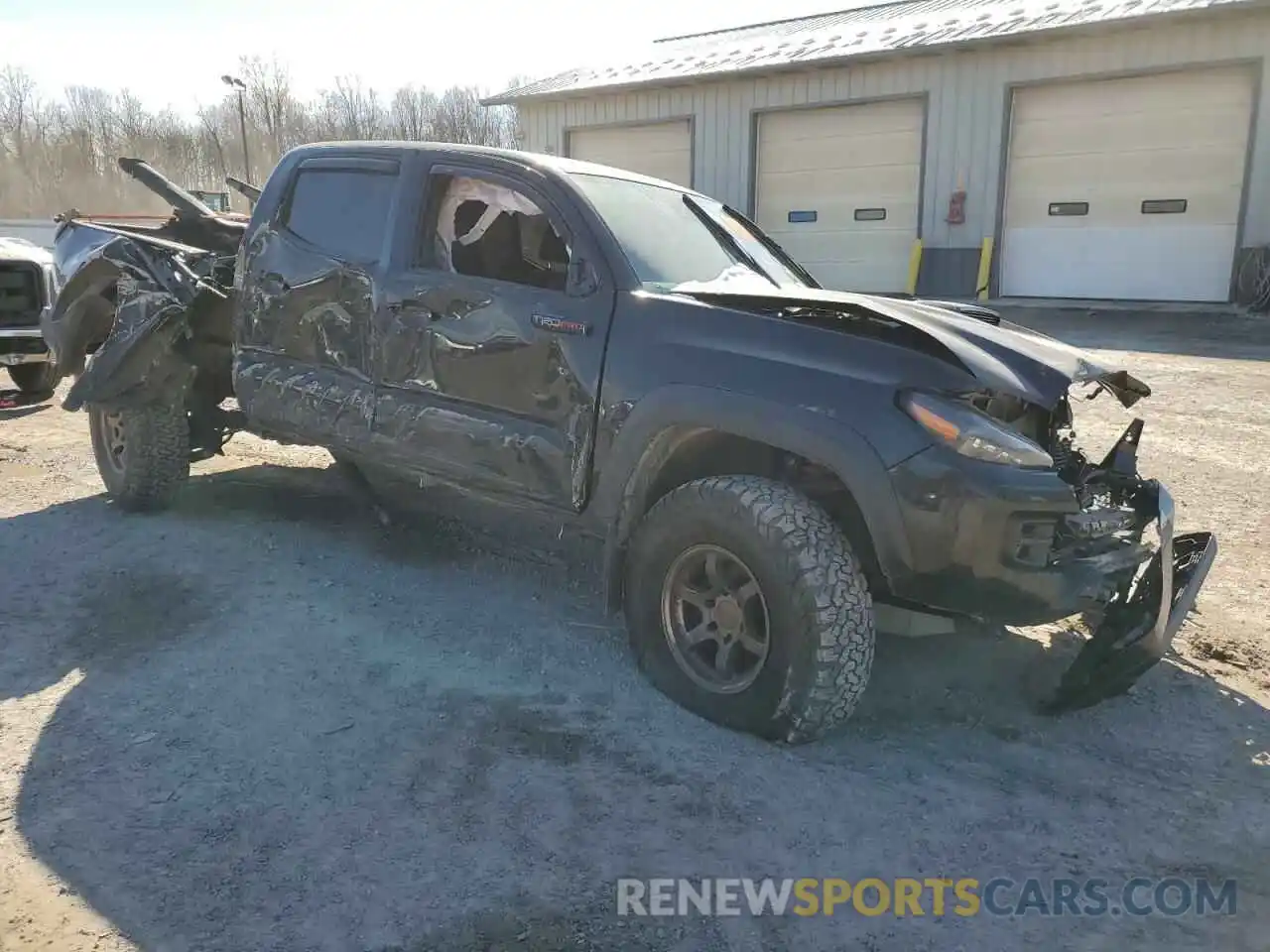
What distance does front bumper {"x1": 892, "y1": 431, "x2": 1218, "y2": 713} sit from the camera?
277cm

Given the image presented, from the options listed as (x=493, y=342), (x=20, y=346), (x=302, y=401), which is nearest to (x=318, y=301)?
(x=302, y=401)

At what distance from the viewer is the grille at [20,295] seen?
854cm

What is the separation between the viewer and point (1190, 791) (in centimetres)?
292

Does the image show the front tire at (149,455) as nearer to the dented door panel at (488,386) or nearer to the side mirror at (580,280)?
the dented door panel at (488,386)

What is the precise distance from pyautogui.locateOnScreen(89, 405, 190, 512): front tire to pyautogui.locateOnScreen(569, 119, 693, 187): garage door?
14469 mm

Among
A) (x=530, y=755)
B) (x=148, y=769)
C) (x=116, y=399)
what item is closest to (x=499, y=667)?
(x=530, y=755)

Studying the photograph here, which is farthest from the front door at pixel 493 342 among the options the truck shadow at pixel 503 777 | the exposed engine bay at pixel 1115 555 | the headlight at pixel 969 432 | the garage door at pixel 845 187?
the garage door at pixel 845 187

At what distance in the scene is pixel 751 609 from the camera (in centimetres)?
319

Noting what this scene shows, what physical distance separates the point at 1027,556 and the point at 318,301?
3342 millimetres

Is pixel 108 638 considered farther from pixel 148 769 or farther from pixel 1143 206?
pixel 1143 206

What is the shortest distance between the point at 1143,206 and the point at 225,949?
16108mm

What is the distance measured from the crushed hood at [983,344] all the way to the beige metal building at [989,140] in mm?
13034

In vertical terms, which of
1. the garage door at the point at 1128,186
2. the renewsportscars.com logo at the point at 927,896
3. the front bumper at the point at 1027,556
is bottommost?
the renewsportscars.com logo at the point at 927,896

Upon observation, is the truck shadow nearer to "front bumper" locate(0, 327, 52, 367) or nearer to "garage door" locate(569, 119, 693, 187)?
"front bumper" locate(0, 327, 52, 367)
